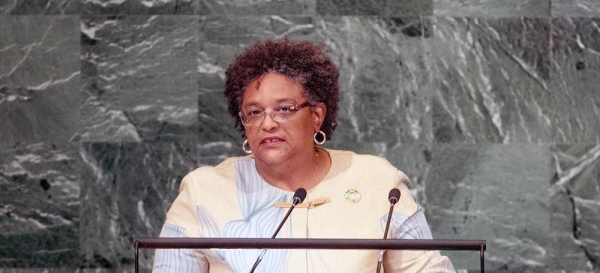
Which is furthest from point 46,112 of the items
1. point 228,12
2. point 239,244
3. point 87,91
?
point 239,244

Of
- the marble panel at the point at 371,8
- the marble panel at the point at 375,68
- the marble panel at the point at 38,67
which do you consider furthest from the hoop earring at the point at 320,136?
the marble panel at the point at 38,67

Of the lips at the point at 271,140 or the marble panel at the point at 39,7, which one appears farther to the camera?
the marble panel at the point at 39,7

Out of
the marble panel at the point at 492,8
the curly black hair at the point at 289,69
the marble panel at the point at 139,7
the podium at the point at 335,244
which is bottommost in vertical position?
the podium at the point at 335,244

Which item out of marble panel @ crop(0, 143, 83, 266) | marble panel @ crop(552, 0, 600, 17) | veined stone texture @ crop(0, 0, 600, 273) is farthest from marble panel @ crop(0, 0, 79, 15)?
marble panel @ crop(552, 0, 600, 17)

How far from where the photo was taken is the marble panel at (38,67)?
14.5ft

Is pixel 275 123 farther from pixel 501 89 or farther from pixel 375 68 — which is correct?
pixel 501 89

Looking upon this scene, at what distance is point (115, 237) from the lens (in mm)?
4445

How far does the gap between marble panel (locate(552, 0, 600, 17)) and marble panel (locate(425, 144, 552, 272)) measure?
0.56 metres

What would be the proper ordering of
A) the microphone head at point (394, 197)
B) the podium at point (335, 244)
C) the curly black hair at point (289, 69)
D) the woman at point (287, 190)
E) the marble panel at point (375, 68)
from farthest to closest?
the marble panel at point (375, 68) → the curly black hair at point (289, 69) → the woman at point (287, 190) → the microphone head at point (394, 197) → the podium at point (335, 244)

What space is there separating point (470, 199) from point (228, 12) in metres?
1.27

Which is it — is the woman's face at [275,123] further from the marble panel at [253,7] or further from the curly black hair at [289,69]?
the marble panel at [253,7]

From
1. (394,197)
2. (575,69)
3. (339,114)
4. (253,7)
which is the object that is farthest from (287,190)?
(575,69)

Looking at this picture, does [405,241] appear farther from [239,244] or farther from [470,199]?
[470,199]

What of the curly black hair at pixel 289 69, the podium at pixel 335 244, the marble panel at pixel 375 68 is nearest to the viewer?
the podium at pixel 335 244
